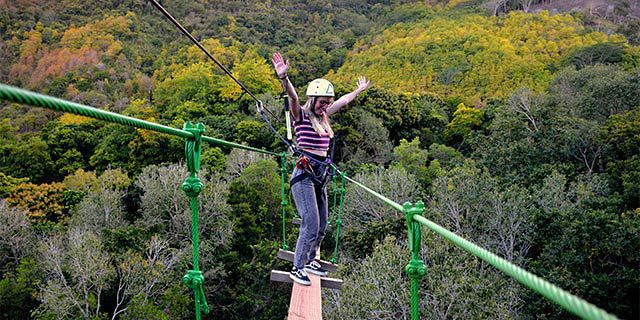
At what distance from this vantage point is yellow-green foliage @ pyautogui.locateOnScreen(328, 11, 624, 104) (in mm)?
41688

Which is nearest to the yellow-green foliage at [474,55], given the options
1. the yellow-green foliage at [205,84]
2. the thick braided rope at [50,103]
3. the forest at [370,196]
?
the forest at [370,196]

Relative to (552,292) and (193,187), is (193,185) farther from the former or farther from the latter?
(552,292)

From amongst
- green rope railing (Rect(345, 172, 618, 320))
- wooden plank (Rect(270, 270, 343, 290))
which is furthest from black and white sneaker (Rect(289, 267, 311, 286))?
green rope railing (Rect(345, 172, 618, 320))

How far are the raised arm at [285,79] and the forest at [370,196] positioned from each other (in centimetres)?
134

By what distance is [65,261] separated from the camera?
621 inches

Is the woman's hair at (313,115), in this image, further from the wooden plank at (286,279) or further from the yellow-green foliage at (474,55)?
the yellow-green foliage at (474,55)

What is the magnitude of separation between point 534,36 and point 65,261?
4813 centimetres

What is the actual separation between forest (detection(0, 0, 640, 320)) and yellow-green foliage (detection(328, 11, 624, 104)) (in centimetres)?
31

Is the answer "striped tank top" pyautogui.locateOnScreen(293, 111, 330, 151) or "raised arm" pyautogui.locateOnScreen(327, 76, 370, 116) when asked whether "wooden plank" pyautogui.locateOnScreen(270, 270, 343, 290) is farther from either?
"raised arm" pyautogui.locateOnScreen(327, 76, 370, 116)

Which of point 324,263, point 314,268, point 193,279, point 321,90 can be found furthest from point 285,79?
point 324,263

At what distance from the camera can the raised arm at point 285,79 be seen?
2.52 meters

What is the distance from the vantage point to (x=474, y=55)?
153ft

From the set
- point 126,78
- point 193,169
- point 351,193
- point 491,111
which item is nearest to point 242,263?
point 351,193

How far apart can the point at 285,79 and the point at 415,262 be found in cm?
136
